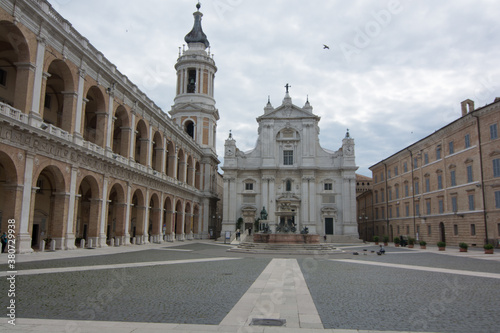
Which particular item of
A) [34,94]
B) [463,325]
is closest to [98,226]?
[34,94]

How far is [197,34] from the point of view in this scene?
66.5 meters

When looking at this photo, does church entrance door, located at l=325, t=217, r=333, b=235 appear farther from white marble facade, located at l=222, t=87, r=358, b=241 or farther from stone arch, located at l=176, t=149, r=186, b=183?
stone arch, located at l=176, t=149, r=186, b=183

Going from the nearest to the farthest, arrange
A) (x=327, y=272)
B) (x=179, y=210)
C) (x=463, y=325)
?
(x=463, y=325) → (x=327, y=272) → (x=179, y=210)

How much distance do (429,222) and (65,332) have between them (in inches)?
1888

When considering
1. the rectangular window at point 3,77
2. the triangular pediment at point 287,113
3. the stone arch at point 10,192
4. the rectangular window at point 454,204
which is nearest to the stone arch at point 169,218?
the triangular pediment at point 287,113

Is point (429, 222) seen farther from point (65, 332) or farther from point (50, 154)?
point (65, 332)

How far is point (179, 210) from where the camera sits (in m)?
52.9

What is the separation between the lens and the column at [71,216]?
86.5ft

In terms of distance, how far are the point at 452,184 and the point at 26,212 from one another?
39.7 m

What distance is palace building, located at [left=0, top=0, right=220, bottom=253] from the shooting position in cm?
2206

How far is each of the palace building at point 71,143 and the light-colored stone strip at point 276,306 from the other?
15.9 metres

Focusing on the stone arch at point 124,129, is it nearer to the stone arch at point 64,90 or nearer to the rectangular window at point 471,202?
the stone arch at point 64,90

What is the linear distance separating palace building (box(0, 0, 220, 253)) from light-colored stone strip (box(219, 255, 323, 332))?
1593 centimetres

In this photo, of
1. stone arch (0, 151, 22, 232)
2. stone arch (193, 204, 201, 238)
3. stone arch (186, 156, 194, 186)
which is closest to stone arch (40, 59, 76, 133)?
stone arch (0, 151, 22, 232)
